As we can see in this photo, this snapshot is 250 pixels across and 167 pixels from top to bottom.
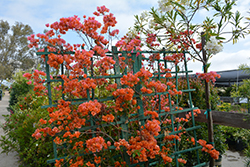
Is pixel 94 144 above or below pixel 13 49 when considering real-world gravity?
below

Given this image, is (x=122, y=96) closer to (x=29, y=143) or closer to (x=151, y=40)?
(x=151, y=40)

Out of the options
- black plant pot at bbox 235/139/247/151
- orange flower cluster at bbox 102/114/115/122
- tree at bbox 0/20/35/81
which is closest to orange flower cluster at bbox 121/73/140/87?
orange flower cluster at bbox 102/114/115/122

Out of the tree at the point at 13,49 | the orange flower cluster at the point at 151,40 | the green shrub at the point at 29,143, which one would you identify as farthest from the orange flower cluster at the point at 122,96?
the tree at the point at 13,49

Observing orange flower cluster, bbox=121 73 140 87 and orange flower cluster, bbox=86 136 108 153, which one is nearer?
orange flower cluster, bbox=86 136 108 153

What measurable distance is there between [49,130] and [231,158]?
378 cm

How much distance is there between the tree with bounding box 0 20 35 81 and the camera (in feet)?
80.6

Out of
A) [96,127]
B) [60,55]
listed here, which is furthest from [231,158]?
[60,55]

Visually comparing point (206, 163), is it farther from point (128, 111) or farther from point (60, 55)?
point (60, 55)

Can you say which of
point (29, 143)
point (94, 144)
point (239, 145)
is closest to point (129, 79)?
point (94, 144)

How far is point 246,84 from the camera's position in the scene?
2.58 metres

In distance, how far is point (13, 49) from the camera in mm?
25172

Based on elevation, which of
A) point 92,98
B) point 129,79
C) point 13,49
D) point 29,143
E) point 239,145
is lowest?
point 239,145

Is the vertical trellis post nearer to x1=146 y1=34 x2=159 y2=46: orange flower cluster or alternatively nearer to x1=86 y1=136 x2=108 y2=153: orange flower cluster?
x1=86 y1=136 x2=108 y2=153: orange flower cluster

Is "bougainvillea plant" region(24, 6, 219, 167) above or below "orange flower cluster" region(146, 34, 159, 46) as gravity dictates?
below
